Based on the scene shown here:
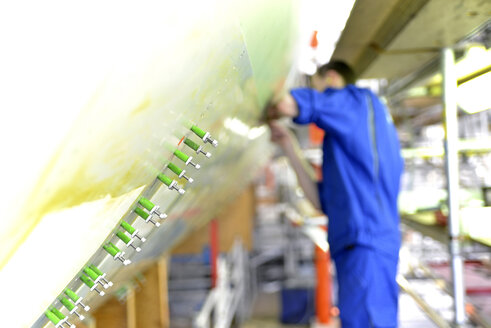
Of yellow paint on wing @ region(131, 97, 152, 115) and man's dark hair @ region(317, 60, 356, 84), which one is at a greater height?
man's dark hair @ region(317, 60, 356, 84)

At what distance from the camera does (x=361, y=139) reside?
131 centimetres

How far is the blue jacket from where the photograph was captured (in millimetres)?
1285

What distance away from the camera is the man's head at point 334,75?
4.85 ft

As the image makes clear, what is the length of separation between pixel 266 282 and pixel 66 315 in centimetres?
555

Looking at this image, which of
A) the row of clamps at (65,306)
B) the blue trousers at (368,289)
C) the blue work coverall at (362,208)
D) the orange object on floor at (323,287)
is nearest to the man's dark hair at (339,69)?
the blue work coverall at (362,208)

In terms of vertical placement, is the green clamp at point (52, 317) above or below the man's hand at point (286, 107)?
below

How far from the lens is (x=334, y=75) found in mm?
1476

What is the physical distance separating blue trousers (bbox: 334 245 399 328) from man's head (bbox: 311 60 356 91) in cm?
51

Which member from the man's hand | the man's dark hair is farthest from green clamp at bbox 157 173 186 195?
the man's dark hair

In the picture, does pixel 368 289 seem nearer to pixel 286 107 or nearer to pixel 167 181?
pixel 286 107

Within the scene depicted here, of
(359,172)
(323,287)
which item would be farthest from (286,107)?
(323,287)

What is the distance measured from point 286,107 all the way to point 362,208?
1.25 ft

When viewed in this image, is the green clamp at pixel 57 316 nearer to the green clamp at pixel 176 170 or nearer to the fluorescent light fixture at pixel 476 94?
the green clamp at pixel 176 170

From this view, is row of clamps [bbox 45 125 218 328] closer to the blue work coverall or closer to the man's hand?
the man's hand
